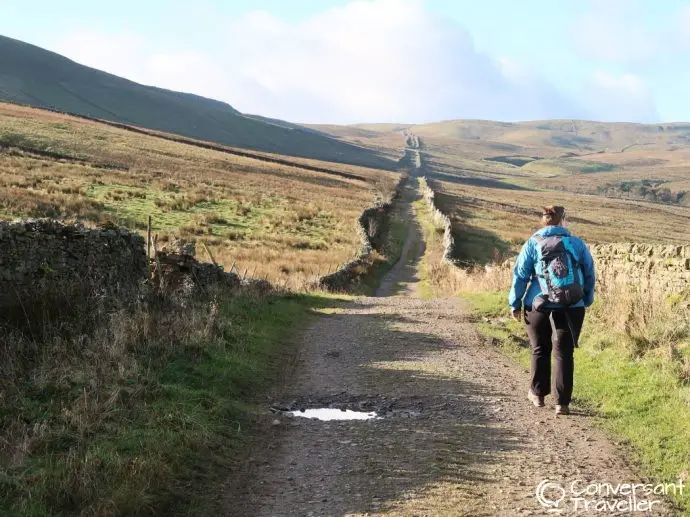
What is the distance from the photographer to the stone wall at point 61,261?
9383mm

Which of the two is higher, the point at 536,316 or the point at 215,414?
the point at 536,316

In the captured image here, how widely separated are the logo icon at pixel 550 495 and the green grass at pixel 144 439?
264 centimetres

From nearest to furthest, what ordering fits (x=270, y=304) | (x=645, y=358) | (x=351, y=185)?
(x=645, y=358) < (x=270, y=304) < (x=351, y=185)

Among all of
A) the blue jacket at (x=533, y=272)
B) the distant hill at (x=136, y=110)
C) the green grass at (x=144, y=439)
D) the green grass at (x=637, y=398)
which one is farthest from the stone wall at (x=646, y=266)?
the distant hill at (x=136, y=110)

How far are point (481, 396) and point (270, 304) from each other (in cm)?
758

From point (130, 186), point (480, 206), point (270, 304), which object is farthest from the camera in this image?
point (480, 206)

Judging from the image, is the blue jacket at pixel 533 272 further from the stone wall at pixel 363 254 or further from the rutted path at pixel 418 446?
the stone wall at pixel 363 254

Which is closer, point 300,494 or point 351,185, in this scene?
point 300,494

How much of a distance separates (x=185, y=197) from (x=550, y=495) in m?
40.3

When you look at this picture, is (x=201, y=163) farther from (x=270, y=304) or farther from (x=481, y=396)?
(x=481, y=396)

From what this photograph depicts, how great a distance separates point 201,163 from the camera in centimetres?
7125

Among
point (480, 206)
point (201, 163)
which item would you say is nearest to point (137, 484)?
point (201, 163)

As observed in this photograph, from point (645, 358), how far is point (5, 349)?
8030 mm

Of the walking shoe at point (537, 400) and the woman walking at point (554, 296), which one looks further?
Result: the walking shoe at point (537, 400)
